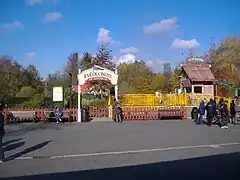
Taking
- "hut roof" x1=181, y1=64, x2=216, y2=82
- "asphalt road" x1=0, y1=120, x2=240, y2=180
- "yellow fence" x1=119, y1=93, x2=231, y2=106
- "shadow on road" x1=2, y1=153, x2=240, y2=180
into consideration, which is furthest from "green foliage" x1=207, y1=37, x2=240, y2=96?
"shadow on road" x1=2, y1=153, x2=240, y2=180

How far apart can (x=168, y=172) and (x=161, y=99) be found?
2989 centimetres

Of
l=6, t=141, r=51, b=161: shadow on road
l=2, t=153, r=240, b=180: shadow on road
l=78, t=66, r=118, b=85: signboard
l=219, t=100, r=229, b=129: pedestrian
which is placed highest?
l=78, t=66, r=118, b=85: signboard

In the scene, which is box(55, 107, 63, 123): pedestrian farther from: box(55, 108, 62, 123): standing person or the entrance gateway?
the entrance gateway


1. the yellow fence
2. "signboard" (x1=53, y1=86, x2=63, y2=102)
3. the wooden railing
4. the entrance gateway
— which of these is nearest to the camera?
"signboard" (x1=53, y1=86, x2=63, y2=102)

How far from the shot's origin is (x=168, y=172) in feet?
29.8

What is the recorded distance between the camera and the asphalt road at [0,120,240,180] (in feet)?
29.1

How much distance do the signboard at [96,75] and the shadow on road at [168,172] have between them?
727 inches

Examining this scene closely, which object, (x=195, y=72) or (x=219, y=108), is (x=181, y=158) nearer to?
(x=219, y=108)

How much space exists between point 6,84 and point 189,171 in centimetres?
4437

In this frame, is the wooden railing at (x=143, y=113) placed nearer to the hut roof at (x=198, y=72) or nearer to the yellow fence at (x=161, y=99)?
the yellow fence at (x=161, y=99)

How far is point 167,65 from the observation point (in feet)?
270

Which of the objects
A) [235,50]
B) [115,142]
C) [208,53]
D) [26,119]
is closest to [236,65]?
[235,50]

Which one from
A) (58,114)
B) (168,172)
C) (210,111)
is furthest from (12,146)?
(210,111)

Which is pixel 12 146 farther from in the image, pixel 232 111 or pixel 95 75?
pixel 232 111
